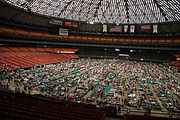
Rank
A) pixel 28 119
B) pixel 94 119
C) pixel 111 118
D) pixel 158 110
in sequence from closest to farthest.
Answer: pixel 28 119
pixel 94 119
pixel 111 118
pixel 158 110

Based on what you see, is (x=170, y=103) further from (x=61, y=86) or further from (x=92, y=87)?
(x=61, y=86)

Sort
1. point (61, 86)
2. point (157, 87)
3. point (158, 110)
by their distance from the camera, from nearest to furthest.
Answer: point (158, 110), point (61, 86), point (157, 87)

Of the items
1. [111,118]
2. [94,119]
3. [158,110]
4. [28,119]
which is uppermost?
[28,119]

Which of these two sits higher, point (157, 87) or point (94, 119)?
point (94, 119)

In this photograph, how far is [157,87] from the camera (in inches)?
1316

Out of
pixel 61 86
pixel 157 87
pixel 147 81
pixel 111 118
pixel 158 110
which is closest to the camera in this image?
pixel 111 118

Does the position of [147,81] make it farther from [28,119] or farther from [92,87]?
[28,119]

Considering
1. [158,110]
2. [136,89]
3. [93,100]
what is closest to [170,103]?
[158,110]

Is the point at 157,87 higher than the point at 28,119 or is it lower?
lower

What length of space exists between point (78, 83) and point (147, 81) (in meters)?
16.4

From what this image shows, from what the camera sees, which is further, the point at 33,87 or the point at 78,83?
the point at 78,83

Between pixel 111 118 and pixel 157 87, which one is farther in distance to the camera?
pixel 157 87

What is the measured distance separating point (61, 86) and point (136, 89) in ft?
46.8

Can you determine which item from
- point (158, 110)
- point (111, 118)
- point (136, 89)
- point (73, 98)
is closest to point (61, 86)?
point (73, 98)
